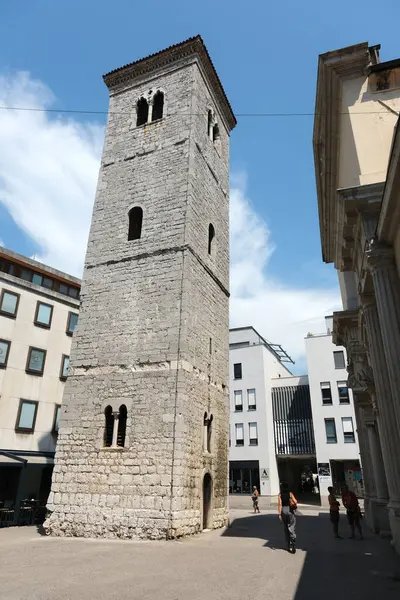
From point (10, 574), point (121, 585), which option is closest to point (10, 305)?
point (10, 574)

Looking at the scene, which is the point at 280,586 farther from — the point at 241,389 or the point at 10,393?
the point at 241,389

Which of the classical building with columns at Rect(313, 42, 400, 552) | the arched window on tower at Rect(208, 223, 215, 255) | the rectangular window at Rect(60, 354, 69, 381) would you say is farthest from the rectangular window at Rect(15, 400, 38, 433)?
the classical building with columns at Rect(313, 42, 400, 552)

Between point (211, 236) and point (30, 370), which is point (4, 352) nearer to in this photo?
point (30, 370)

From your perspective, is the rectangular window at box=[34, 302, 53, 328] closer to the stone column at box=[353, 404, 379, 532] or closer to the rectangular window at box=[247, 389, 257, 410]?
the stone column at box=[353, 404, 379, 532]

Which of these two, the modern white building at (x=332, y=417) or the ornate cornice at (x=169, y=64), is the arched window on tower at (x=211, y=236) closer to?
the ornate cornice at (x=169, y=64)

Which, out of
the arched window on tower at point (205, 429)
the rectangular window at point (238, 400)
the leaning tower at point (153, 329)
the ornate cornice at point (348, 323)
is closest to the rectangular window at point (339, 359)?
the rectangular window at point (238, 400)

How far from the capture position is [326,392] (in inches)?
1353

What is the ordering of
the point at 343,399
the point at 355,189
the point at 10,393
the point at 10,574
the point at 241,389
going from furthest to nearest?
the point at 241,389
the point at 343,399
the point at 10,393
the point at 355,189
the point at 10,574

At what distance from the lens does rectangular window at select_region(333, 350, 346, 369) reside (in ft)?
114

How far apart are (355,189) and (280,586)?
7880 millimetres

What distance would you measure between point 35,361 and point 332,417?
79.7ft

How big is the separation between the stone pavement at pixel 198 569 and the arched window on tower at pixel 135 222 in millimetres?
11008

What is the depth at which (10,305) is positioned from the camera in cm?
1942

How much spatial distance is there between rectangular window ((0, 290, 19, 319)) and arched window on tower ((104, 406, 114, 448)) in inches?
340
